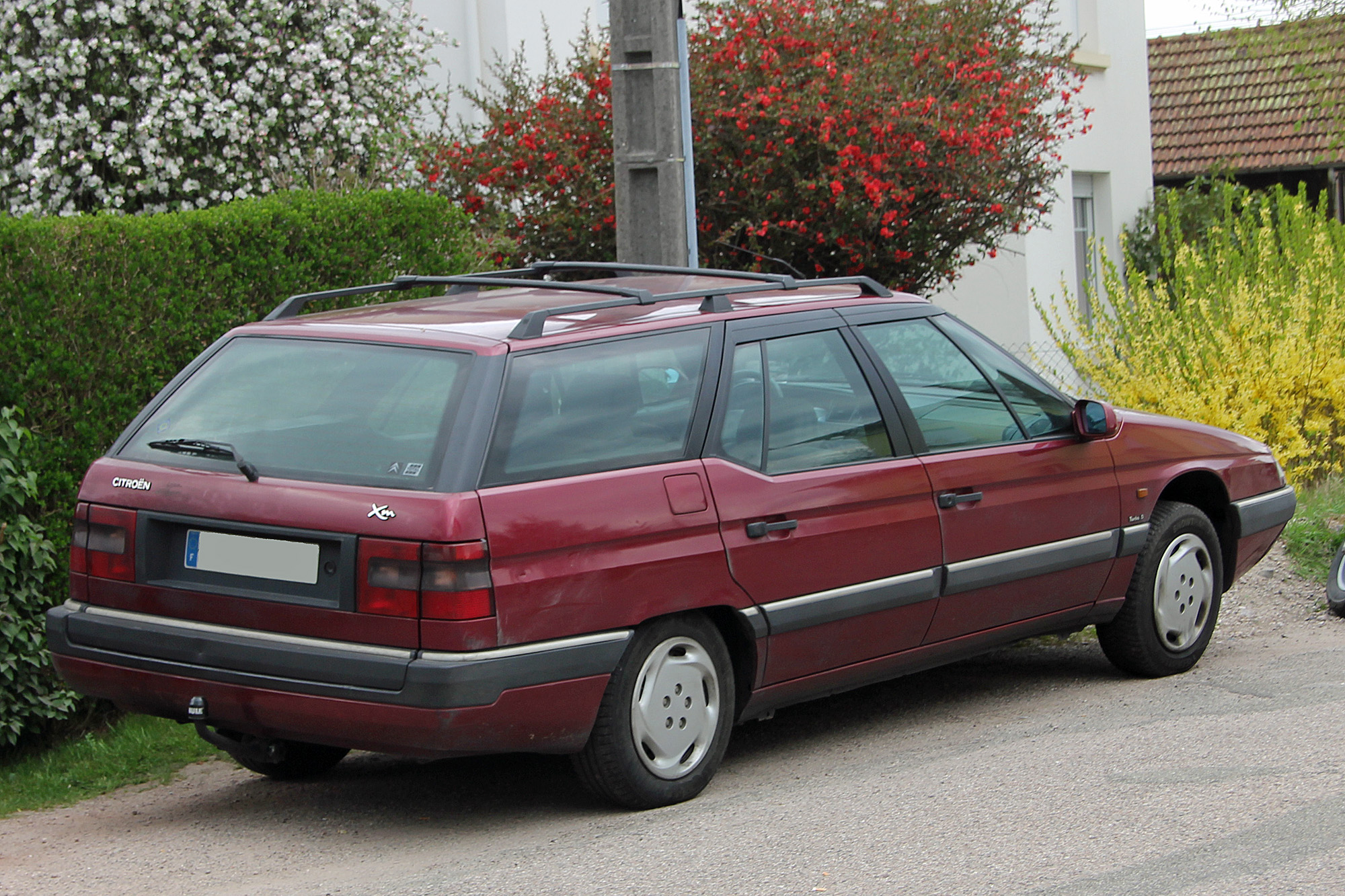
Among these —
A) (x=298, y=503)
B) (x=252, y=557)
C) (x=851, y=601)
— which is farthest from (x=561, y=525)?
(x=851, y=601)

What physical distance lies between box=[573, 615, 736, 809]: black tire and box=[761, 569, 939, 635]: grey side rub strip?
233 mm

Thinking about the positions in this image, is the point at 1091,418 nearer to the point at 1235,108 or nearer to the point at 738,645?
the point at 738,645

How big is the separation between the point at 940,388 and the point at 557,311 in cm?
163

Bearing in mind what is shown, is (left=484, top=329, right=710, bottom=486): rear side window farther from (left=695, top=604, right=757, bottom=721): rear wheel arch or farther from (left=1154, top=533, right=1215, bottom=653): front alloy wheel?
(left=1154, top=533, right=1215, bottom=653): front alloy wheel

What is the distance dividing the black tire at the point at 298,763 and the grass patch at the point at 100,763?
0.53 m

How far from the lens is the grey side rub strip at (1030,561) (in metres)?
5.86

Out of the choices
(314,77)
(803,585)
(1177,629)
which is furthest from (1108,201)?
(803,585)

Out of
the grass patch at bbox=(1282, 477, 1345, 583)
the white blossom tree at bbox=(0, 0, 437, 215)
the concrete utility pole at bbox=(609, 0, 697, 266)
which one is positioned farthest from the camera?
the white blossom tree at bbox=(0, 0, 437, 215)

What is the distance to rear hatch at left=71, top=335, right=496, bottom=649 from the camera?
449cm

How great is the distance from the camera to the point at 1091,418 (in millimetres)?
6348

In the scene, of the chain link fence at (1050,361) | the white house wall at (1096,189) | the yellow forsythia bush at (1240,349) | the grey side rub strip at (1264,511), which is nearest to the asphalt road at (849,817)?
the grey side rub strip at (1264,511)

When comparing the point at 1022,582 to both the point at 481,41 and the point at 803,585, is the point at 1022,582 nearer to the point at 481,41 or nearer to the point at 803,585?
the point at 803,585

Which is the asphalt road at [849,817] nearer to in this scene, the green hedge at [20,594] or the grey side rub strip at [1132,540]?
the grey side rub strip at [1132,540]

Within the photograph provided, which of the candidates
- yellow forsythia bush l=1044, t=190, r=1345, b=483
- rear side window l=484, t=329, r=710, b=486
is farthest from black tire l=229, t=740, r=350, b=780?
yellow forsythia bush l=1044, t=190, r=1345, b=483
